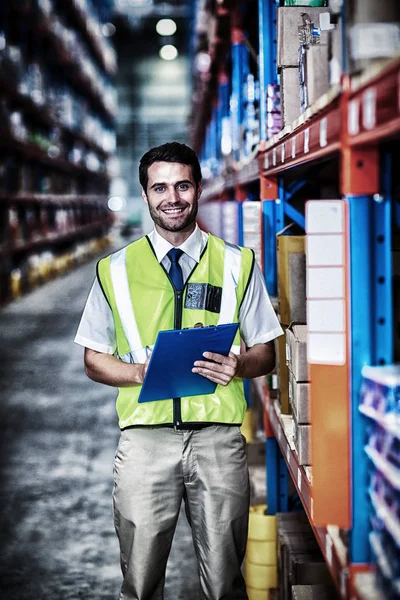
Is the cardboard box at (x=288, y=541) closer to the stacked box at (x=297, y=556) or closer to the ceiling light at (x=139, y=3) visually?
the stacked box at (x=297, y=556)

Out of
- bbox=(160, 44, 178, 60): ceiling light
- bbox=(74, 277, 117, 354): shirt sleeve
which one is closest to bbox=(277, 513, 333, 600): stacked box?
bbox=(74, 277, 117, 354): shirt sleeve

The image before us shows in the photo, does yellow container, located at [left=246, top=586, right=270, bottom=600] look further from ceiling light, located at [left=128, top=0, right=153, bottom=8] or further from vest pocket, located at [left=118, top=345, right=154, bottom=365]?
ceiling light, located at [left=128, top=0, right=153, bottom=8]

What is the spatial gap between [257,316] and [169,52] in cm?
2799

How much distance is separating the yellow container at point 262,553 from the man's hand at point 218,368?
4.40 ft

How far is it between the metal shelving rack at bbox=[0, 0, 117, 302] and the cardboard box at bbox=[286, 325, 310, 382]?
30.4 feet

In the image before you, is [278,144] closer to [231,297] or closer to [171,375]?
[231,297]

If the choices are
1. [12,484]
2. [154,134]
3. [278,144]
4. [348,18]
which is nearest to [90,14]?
[154,134]

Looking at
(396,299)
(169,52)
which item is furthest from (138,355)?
(169,52)

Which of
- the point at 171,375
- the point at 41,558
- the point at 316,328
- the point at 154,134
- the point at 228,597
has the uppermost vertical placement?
the point at 154,134

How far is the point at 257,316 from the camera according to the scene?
2.78m

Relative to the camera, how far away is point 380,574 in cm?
174

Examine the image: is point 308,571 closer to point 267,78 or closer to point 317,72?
point 317,72

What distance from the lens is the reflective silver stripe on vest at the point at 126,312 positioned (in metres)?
2.70

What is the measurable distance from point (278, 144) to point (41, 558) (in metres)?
2.42
